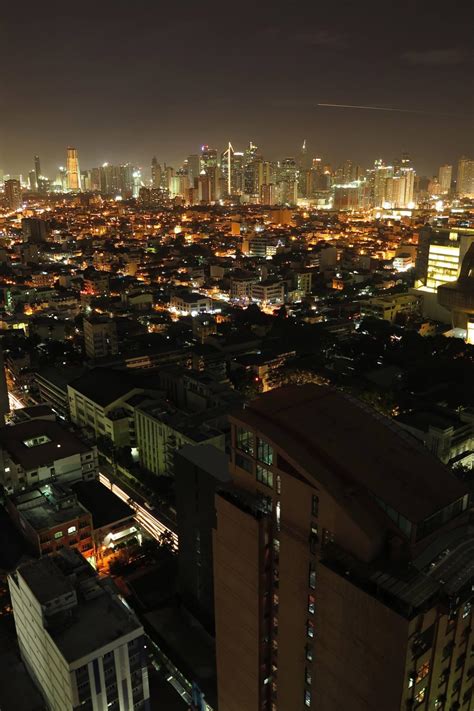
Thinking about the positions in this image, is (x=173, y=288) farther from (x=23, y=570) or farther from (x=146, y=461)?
(x=23, y=570)

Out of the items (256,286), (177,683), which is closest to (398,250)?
(256,286)

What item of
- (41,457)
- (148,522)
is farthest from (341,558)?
(41,457)

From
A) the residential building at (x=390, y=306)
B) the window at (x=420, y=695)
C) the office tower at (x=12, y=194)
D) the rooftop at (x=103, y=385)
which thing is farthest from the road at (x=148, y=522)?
the office tower at (x=12, y=194)

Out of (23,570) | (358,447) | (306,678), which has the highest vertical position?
(358,447)

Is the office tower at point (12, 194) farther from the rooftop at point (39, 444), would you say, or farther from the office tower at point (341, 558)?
the office tower at point (341, 558)

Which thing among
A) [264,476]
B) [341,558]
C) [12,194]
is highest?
[12,194]

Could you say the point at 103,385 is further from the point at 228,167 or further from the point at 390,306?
the point at 228,167
